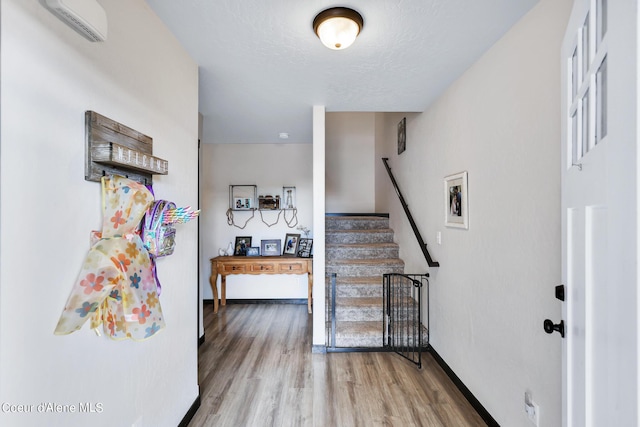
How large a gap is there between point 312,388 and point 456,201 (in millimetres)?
1791

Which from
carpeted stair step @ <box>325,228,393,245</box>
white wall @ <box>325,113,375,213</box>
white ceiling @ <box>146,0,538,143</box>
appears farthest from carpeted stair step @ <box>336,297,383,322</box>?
white wall @ <box>325,113,375,213</box>

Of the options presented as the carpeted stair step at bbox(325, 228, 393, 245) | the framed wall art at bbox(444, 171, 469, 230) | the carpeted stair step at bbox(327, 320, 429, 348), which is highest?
the framed wall art at bbox(444, 171, 469, 230)

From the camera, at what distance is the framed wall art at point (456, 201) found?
6.70ft

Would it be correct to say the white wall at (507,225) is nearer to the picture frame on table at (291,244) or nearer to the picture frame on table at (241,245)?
the picture frame on table at (291,244)

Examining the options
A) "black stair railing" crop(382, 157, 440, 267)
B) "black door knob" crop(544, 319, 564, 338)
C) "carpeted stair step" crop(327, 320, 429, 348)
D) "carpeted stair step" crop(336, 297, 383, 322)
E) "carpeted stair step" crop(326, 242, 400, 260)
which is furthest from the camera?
"carpeted stair step" crop(326, 242, 400, 260)

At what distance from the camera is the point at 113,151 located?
1.05 metres

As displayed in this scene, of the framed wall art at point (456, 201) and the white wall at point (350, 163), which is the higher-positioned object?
the white wall at point (350, 163)

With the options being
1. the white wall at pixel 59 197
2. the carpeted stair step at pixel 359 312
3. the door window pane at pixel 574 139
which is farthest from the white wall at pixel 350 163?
the door window pane at pixel 574 139

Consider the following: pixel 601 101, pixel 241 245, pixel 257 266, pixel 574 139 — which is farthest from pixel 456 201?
pixel 241 245

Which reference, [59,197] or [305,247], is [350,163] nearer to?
[305,247]

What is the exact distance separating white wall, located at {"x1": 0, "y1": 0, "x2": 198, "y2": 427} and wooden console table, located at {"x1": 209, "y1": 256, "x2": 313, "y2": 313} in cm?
241

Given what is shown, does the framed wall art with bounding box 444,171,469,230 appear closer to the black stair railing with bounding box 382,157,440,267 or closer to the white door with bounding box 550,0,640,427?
the black stair railing with bounding box 382,157,440,267

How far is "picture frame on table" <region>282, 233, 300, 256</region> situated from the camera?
166 inches

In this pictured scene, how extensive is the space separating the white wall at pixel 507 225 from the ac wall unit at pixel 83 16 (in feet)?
6.03
